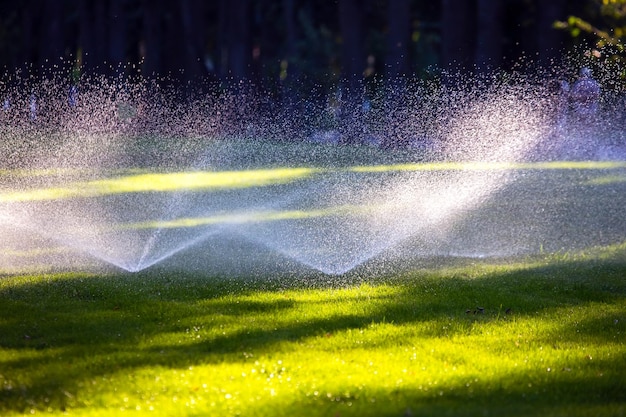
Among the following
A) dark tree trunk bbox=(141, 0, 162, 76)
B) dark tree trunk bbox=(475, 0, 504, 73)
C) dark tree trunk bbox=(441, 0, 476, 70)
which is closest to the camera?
dark tree trunk bbox=(475, 0, 504, 73)

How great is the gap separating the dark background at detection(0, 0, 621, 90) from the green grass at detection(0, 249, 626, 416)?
9.15 metres

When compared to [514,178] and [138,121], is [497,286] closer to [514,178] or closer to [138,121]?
[514,178]

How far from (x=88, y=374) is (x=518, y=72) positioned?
20004 millimetres

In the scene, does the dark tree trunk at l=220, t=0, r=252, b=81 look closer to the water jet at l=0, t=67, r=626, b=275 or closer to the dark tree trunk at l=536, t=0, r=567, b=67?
the water jet at l=0, t=67, r=626, b=275

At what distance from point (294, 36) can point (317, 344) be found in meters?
32.5

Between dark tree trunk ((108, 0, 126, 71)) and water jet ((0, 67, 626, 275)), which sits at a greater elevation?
dark tree trunk ((108, 0, 126, 71))

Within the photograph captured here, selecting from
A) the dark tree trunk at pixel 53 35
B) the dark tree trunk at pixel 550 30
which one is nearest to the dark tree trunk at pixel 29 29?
the dark tree trunk at pixel 53 35

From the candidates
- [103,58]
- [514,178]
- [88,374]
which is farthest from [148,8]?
[88,374]

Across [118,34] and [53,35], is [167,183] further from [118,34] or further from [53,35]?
[53,35]

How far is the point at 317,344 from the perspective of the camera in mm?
7145

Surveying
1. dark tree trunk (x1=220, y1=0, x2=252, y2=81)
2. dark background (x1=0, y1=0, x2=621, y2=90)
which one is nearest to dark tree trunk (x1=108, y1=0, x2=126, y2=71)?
dark background (x1=0, y1=0, x2=621, y2=90)

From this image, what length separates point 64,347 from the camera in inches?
279

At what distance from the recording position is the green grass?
19.4ft

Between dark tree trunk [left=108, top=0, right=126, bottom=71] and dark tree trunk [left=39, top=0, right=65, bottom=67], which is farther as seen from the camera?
dark tree trunk [left=39, top=0, right=65, bottom=67]
